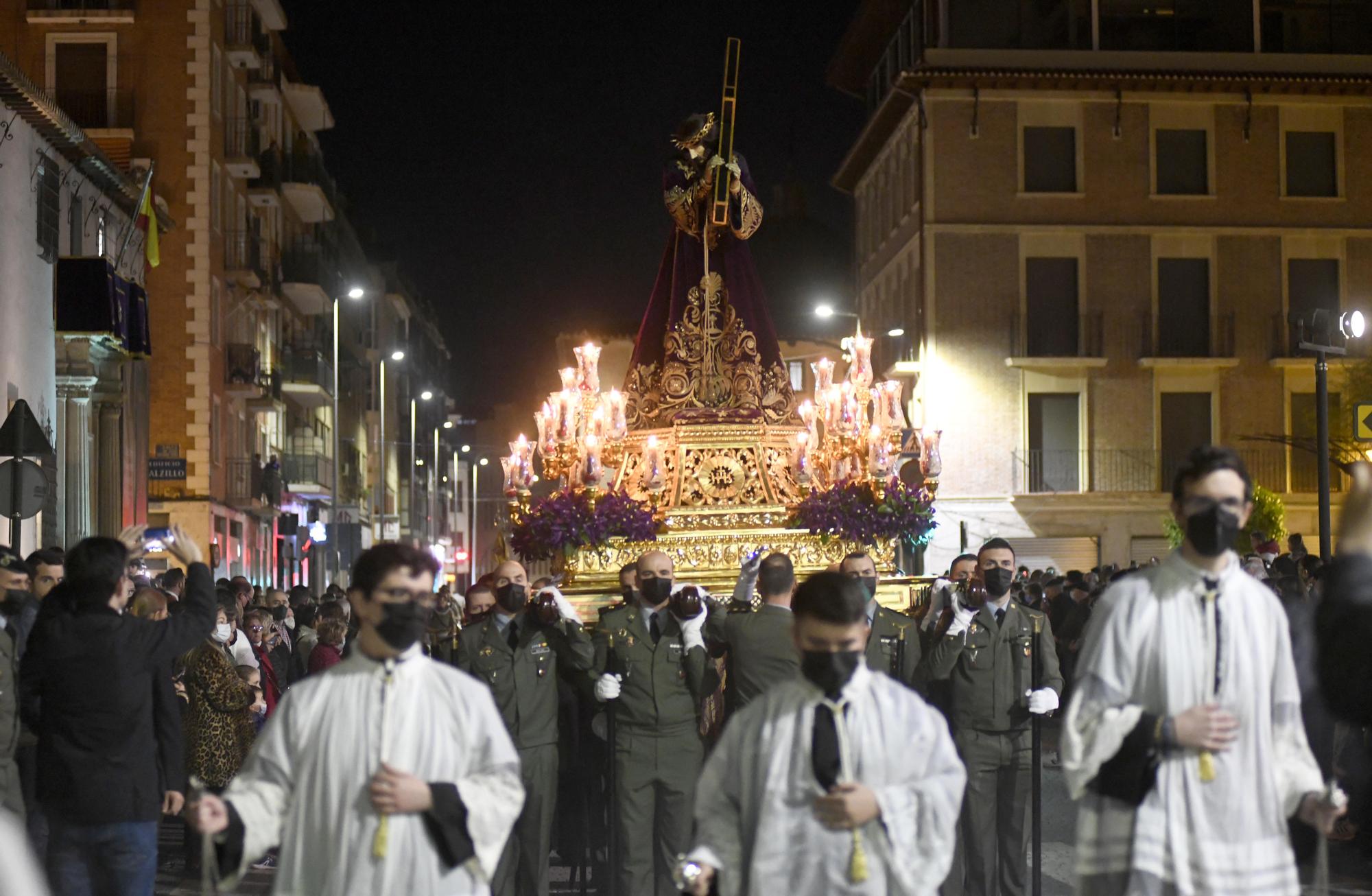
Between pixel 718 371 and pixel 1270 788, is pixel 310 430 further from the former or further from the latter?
pixel 1270 788

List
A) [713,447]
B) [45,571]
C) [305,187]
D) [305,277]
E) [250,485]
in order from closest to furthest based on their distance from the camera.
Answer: [45,571]
[713,447]
[250,485]
[305,187]
[305,277]

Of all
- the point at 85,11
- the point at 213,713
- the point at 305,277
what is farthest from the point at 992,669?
the point at 305,277

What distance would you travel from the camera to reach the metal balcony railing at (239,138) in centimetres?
4544

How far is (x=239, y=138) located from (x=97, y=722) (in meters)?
39.7

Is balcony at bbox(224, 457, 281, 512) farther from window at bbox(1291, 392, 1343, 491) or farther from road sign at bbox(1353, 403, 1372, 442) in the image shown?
road sign at bbox(1353, 403, 1372, 442)

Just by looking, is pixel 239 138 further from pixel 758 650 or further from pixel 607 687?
pixel 758 650

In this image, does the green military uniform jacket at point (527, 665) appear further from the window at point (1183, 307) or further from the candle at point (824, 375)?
the window at point (1183, 307)

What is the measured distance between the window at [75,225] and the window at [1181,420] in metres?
21.6

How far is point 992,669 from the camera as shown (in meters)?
11.5

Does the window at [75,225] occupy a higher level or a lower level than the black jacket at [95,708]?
higher

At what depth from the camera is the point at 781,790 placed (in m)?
6.31

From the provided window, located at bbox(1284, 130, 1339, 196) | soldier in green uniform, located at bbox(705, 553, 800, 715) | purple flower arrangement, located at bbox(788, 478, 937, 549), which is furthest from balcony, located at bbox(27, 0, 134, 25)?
soldier in green uniform, located at bbox(705, 553, 800, 715)

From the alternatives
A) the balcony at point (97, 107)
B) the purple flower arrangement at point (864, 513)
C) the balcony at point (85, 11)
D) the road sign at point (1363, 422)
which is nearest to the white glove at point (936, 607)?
the purple flower arrangement at point (864, 513)

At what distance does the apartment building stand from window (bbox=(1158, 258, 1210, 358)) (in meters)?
0.04
